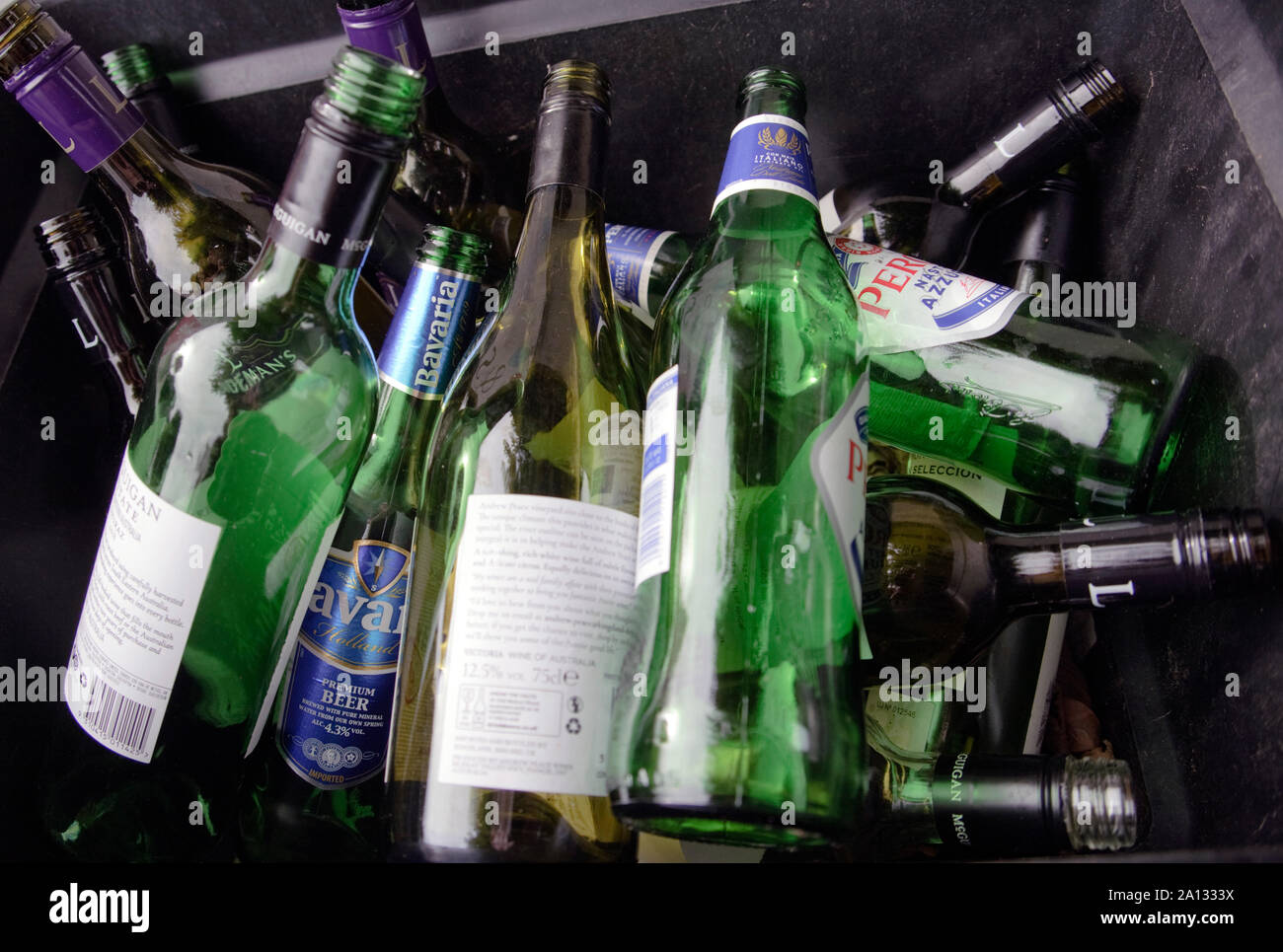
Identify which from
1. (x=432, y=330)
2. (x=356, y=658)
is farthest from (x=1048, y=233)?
(x=356, y=658)

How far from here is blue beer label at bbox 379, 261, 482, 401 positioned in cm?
90

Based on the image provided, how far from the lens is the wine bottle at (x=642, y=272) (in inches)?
39.3

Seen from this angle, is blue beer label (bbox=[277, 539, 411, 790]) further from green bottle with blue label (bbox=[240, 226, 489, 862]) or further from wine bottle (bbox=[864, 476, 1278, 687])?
wine bottle (bbox=[864, 476, 1278, 687])

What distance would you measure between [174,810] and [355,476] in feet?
0.98

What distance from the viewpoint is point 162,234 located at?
3.24ft

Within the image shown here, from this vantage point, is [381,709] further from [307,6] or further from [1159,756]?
[307,6]

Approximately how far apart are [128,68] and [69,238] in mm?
269

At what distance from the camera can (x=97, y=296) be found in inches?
38.0

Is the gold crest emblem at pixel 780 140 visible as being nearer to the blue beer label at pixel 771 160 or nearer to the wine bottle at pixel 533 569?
the blue beer label at pixel 771 160

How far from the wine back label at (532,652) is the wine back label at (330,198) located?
220 mm

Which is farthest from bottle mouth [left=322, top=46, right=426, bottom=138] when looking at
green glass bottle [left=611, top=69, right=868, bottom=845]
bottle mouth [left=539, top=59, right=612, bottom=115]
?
green glass bottle [left=611, top=69, right=868, bottom=845]

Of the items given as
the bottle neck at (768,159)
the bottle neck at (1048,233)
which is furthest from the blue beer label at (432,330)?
the bottle neck at (1048,233)

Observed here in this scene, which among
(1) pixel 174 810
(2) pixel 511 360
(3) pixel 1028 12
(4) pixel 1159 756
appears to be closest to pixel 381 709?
(1) pixel 174 810
